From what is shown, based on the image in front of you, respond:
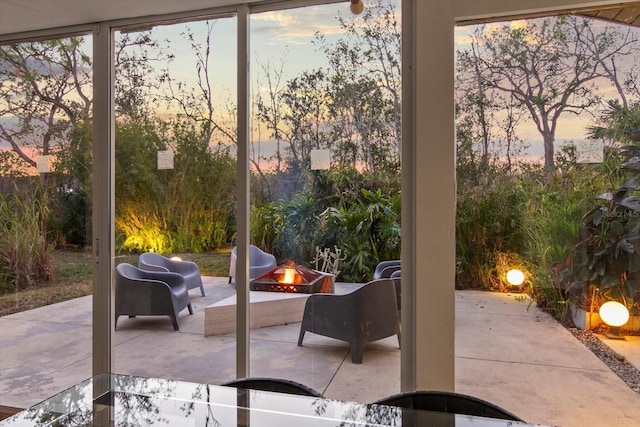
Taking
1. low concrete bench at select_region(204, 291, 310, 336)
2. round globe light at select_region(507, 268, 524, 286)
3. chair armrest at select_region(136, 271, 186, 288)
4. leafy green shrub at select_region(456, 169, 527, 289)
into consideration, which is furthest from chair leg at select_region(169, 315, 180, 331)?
round globe light at select_region(507, 268, 524, 286)

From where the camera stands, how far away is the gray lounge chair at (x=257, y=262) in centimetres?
242

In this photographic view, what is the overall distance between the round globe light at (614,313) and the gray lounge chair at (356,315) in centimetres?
97

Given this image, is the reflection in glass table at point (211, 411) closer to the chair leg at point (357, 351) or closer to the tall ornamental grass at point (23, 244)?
the chair leg at point (357, 351)

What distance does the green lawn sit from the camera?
2.57m

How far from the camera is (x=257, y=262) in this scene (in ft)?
7.98

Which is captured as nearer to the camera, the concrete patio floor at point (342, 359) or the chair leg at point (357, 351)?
the concrete patio floor at point (342, 359)

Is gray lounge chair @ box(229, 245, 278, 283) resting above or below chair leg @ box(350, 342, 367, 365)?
above

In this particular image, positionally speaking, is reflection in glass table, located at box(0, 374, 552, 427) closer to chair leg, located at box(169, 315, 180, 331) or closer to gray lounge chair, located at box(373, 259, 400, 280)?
gray lounge chair, located at box(373, 259, 400, 280)

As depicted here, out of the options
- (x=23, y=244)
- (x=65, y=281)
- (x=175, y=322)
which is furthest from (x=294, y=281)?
(x=23, y=244)

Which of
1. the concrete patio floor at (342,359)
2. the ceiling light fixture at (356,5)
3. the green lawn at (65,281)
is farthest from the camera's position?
the green lawn at (65,281)

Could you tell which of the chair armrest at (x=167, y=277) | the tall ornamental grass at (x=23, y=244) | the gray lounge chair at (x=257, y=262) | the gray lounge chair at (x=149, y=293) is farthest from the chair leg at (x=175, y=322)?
the tall ornamental grass at (x=23, y=244)

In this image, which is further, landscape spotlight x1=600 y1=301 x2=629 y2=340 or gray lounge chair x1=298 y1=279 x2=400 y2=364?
gray lounge chair x1=298 y1=279 x2=400 y2=364

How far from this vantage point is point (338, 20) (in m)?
2.29

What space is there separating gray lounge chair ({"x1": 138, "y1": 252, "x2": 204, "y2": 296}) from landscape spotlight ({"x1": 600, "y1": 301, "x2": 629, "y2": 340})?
2.12 m
